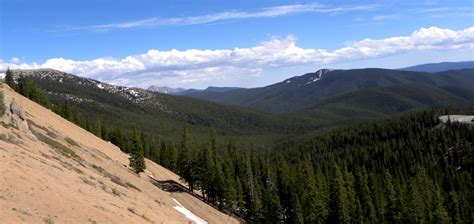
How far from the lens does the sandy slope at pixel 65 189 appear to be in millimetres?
32312

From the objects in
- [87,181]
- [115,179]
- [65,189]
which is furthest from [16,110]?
[65,189]

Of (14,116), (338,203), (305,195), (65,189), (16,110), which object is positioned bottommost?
(338,203)

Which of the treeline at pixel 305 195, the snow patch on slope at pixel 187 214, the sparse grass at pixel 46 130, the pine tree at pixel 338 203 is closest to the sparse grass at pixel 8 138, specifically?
the sparse grass at pixel 46 130

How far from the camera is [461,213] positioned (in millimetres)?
101312

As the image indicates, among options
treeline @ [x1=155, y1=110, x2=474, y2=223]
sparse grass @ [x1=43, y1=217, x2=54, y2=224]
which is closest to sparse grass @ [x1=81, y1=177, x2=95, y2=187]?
sparse grass @ [x1=43, y1=217, x2=54, y2=224]

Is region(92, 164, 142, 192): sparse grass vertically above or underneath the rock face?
underneath

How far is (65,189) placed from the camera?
4031cm

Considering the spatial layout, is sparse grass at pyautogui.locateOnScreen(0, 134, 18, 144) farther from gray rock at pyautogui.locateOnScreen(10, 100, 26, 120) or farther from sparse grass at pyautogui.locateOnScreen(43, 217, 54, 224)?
sparse grass at pyautogui.locateOnScreen(43, 217, 54, 224)

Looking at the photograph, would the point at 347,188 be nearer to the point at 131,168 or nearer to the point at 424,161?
the point at 131,168

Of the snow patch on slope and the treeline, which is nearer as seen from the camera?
the snow patch on slope

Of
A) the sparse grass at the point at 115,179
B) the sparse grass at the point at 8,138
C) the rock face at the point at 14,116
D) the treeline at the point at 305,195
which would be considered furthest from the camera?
the treeline at the point at 305,195

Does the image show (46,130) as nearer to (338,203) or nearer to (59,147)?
(59,147)

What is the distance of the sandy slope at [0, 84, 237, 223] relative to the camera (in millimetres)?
32312

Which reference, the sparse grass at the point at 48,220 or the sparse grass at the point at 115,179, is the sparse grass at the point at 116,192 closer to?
the sparse grass at the point at 115,179
